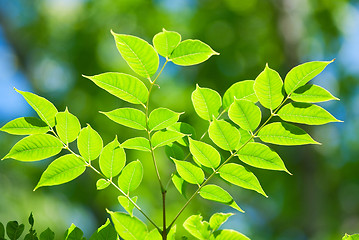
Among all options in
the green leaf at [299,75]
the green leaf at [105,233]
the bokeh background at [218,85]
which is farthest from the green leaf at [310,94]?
the bokeh background at [218,85]

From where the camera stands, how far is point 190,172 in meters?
0.82

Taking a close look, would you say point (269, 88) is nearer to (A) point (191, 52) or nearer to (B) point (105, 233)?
(A) point (191, 52)

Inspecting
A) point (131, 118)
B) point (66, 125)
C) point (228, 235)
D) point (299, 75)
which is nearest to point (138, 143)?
point (131, 118)

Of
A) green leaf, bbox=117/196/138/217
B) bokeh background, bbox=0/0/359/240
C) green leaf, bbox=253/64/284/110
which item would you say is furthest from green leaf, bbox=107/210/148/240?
bokeh background, bbox=0/0/359/240

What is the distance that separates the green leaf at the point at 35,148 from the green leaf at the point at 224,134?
33 cm

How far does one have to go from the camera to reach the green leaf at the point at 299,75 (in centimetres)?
81

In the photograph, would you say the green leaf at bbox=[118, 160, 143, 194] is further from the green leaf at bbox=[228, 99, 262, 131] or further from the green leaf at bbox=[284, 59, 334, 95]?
the green leaf at bbox=[284, 59, 334, 95]

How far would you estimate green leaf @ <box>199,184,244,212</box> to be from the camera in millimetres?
799

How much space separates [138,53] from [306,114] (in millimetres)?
370

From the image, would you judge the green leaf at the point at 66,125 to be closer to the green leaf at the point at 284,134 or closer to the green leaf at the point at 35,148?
the green leaf at the point at 35,148

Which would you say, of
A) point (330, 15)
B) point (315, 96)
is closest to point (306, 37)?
point (330, 15)

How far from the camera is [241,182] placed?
0.79 metres

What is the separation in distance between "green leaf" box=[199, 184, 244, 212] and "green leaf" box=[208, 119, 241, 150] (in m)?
0.09

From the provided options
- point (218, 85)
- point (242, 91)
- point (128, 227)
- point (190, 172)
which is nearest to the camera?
point (128, 227)
